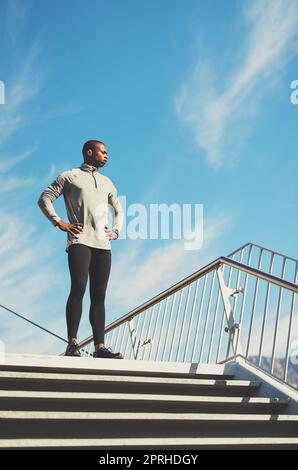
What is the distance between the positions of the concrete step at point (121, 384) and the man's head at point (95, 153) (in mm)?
1757

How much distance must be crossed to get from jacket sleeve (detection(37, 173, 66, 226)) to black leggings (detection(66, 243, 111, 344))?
33 centimetres

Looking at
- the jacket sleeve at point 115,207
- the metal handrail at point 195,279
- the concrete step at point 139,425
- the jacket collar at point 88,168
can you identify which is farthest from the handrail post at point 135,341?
the concrete step at point 139,425

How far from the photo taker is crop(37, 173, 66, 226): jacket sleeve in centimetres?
428

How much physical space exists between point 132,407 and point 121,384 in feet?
0.81

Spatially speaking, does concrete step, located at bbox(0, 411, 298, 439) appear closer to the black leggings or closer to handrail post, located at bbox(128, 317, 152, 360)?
the black leggings

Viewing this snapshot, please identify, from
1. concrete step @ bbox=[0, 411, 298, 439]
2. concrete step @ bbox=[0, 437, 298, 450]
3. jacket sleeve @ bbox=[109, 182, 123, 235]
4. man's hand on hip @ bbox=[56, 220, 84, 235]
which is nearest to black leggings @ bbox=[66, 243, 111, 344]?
man's hand on hip @ bbox=[56, 220, 84, 235]

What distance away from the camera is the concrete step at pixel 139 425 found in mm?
2770

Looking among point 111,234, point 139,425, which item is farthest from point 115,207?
point 139,425

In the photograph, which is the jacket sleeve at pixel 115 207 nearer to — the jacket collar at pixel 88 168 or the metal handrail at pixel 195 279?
the jacket collar at pixel 88 168

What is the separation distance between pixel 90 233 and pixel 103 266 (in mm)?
269

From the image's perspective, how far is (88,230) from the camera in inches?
167

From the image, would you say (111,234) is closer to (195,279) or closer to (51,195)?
(51,195)

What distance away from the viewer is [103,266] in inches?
167
